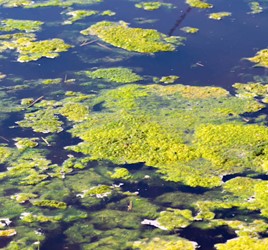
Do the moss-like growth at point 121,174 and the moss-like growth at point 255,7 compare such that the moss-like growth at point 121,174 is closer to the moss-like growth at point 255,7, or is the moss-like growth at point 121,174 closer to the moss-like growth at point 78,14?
the moss-like growth at point 78,14

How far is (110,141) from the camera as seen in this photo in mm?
6500

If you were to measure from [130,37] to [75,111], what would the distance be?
7.38 feet

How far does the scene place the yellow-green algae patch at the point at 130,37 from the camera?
28.6 feet

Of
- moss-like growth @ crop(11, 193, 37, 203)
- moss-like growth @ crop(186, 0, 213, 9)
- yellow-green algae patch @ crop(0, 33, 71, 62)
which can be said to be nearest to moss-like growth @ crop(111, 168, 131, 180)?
moss-like growth @ crop(11, 193, 37, 203)

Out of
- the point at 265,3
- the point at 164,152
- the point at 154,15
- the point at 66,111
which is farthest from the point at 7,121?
the point at 265,3

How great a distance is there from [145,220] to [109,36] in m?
4.40

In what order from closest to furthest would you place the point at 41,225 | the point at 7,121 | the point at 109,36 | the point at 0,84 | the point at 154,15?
the point at 41,225 < the point at 7,121 < the point at 0,84 < the point at 109,36 < the point at 154,15

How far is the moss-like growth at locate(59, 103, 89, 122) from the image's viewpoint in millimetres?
7051

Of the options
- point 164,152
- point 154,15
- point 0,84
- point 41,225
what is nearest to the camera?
point 41,225

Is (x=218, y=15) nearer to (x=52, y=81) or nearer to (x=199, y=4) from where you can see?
(x=199, y=4)

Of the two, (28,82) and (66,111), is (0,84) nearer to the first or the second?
(28,82)

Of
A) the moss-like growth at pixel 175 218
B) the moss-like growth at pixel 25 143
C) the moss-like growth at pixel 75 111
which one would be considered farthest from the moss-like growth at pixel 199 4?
the moss-like growth at pixel 175 218

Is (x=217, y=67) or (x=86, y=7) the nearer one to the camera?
(x=217, y=67)

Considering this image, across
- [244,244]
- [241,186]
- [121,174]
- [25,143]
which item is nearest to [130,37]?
[25,143]
